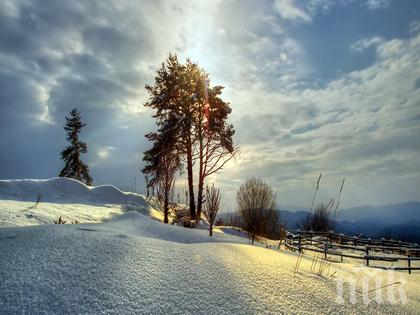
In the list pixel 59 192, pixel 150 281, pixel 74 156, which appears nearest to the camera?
pixel 150 281

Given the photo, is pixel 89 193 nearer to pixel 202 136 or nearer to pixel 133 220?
pixel 133 220

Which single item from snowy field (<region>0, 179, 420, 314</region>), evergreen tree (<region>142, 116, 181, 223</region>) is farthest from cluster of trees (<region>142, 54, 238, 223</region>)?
snowy field (<region>0, 179, 420, 314</region>)

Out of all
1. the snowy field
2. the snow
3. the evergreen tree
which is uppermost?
the evergreen tree

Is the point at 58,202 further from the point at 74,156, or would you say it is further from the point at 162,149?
the point at 74,156

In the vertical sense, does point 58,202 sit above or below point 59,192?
below

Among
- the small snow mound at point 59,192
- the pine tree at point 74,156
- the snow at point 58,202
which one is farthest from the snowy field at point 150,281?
the pine tree at point 74,156

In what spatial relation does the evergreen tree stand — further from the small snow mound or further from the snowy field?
the snowy field

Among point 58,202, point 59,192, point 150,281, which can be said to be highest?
point 59,192

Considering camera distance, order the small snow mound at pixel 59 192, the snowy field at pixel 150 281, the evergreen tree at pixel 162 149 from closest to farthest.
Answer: the snowy field at pixel 150 281 → the small snow mound at pixel 59 192 → the evergreen tree at pixel 162 149

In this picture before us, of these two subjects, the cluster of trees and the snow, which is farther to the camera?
the cluster of trees

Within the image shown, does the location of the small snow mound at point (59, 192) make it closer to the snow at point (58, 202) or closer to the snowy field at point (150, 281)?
the snow at point (58, 202)

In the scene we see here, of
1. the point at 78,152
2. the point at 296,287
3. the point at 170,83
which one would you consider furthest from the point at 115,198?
the point at 78,152

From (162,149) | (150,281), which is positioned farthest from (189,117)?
(150,281)

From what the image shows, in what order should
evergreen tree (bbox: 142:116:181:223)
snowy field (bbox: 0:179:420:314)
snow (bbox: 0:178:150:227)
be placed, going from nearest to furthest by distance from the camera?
snowy field (bbox: 0:179:420:314) < snow (bbox: 0:178:150:227) < evergreen tree (bbox: 142:116:181:223)
